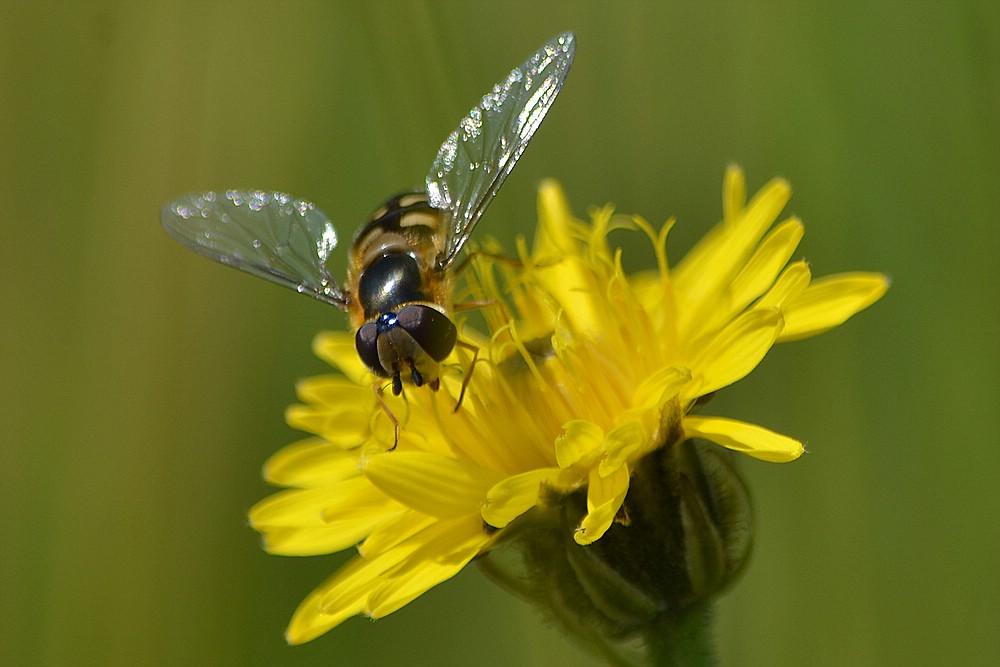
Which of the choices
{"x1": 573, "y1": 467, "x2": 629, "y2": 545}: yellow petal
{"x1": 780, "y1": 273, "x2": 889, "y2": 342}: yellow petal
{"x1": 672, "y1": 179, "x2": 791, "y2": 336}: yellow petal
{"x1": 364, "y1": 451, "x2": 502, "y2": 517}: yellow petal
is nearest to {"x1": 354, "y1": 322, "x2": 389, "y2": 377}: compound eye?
{"x1": 364, "y1": 451, "x2": 502, "y2": 517}: yellow petal

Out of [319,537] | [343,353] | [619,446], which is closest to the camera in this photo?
[619,446]

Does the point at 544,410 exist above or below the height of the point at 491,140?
below

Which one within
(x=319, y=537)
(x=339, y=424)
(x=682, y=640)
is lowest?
(x=682, y=640)

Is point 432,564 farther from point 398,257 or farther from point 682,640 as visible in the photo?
point 398,257

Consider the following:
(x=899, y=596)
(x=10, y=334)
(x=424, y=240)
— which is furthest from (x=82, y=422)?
(x=899, y=596)

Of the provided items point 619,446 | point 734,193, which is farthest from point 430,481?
point 734,193

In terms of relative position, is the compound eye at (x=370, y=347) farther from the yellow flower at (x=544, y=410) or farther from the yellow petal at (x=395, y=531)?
the yellow petal at (x=395, y=531)
